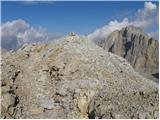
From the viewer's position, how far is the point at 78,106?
21312 mm

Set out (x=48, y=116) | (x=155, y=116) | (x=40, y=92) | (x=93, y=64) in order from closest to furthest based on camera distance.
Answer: (x=155, y=116), (x=48, y=116), (x=40, y=92), (x=93, y=64)

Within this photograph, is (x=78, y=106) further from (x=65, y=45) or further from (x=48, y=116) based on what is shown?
(x=65, y=45)

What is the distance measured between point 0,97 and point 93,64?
6.40 meters

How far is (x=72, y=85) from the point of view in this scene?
22.7 m

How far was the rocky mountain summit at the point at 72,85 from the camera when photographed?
65.5 ft

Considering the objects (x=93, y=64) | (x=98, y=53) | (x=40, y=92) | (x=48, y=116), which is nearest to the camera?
(x=48, y=116)

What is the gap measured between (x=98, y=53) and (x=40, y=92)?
5.66 metres

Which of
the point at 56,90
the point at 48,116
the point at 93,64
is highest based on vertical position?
the point at 93,64

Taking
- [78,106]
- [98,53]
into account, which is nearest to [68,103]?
[78,106]

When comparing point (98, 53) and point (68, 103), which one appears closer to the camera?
point (68, 103)

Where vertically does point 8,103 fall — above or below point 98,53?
below

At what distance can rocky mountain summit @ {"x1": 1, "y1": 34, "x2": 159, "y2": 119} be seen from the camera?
1995 centimetres

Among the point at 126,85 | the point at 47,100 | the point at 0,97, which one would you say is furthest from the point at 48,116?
the point at 126,85

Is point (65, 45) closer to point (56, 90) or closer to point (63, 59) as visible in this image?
point (63, 59)
